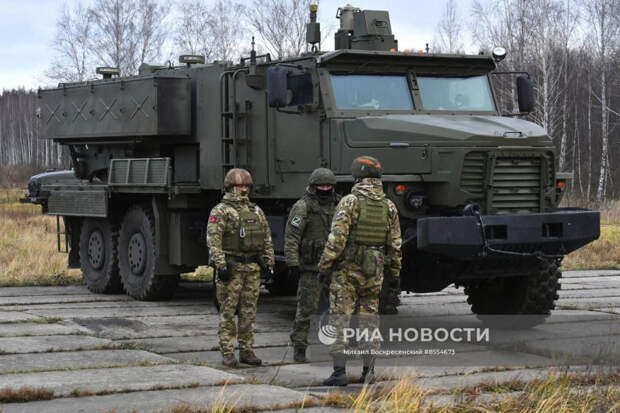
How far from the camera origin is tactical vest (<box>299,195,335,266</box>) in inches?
386

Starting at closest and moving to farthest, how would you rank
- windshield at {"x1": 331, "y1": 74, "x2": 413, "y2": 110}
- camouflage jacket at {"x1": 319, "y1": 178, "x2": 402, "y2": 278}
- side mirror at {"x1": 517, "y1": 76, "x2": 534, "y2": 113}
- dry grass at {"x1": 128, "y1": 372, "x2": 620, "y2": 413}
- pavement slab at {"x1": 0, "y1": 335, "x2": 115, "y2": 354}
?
dry grass at {"x1": 128, "y1": 372, "x2": 620, "y2": 413} < camouflage jacket at {"x1": 319, "y1": 178, "x2": 402, "y2": 278} < pavement slab at {"x1": 0, "y1": 335, "x2": 115, "y2": 354} < windshield at {"x1": 331, "y1": 74, "x2": 413, "y2": 110} < side mirror at {"x1": 517, "y1": 76, "x2": 534, "y2": 113}

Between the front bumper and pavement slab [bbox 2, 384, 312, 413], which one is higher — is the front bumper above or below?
above

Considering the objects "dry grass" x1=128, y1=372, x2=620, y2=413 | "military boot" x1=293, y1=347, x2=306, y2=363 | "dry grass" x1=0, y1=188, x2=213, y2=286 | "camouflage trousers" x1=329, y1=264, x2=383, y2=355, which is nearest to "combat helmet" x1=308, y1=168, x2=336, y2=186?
"camouflage trousers" x1=329, y1=264, x2=383, y2=355

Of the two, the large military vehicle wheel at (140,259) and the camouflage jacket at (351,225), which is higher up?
the camouflage jacket at (351,225)

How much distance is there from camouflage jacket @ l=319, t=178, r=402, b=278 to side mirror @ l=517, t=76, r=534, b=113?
14.3 ft

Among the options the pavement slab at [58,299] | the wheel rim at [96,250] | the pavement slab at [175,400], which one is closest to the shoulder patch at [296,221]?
the pavement slab at [175,400]

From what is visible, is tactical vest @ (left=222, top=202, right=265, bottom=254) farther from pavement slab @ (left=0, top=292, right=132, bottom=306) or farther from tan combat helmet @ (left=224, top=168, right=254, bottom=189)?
pavement slab @ (left=0, top=292, right=132, bottom=306)

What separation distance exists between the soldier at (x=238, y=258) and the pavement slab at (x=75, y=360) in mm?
586

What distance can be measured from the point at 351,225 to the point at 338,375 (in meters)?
1.16

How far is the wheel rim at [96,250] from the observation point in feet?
50.9

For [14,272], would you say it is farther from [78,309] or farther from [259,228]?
[259,228]

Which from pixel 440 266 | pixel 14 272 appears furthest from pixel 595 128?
pixel 440 266

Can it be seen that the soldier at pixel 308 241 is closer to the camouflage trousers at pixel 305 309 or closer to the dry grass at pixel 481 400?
the camouflage trousers at pixel 305 309

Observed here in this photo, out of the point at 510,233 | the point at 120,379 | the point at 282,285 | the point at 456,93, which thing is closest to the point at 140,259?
the point at 282,285
